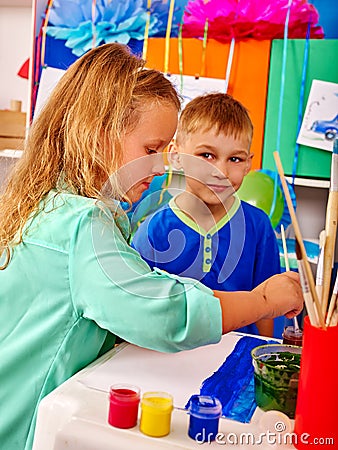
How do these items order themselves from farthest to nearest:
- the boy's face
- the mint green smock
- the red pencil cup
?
the boy's face → the mint green smock → the red pencil cup

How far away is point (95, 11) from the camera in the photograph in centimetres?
211

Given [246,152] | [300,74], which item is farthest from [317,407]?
[300,74]

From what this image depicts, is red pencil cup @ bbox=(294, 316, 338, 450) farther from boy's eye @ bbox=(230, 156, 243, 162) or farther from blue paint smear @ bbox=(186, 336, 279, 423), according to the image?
boy's eye @ bbox=(230, 156, 243, 162)

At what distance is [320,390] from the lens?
1.78 feet

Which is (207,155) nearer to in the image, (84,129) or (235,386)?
(84,129)

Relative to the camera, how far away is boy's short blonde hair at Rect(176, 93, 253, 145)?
134 cm

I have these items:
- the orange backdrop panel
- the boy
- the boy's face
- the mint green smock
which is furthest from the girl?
the orange backdrop panel

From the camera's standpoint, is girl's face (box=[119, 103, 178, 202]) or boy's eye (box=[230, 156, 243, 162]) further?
boy's eye (box=[230, 156, 243, 162])

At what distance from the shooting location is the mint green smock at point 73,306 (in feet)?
2.11

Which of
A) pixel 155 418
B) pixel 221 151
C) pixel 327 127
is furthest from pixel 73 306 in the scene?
pixel 327 127

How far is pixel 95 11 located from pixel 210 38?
18.0 inches

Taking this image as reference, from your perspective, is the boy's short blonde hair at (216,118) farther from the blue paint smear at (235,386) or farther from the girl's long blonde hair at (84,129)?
the blue paint smear at (235,386)

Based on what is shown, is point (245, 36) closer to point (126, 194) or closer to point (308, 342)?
point (126, 194)

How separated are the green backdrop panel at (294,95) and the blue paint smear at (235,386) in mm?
1172
